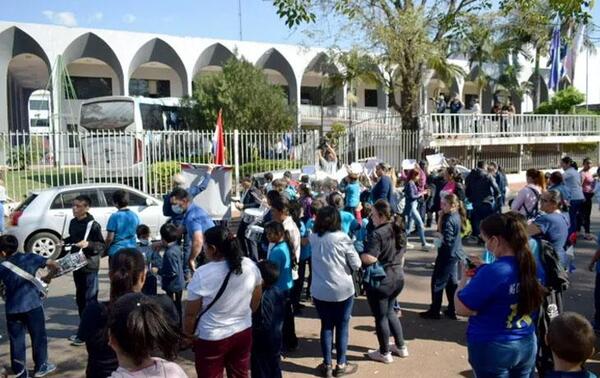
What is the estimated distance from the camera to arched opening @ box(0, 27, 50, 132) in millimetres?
27812

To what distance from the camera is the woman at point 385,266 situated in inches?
217

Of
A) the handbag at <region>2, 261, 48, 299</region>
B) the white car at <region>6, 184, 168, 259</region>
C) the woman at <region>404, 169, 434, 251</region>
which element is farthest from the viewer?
the woman at <region>404, 169, 434, 251</region>

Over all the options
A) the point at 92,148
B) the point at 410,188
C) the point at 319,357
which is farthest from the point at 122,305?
the point at 92,148

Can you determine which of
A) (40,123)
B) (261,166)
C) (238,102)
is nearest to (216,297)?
(261,166)

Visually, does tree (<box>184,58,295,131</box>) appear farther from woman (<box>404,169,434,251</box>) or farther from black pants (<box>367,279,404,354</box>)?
black pants (<box>367,279,404,354</box>)

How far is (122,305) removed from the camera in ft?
8.04

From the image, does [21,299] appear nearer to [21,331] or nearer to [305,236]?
[21,331]

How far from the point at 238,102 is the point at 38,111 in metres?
23.3

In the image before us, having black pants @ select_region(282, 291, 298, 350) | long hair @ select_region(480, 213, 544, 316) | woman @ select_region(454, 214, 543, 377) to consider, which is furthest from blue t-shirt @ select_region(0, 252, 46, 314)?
long hair @ select_region(480, 213, 544, 316)

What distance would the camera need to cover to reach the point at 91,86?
34.8m

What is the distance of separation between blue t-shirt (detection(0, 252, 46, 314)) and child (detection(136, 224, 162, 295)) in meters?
0.99

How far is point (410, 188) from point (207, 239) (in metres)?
8.55

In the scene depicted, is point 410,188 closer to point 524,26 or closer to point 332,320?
point 332,320

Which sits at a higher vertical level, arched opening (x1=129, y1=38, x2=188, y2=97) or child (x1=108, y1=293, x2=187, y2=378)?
arched opening (x1=129, y1=38, x2=188, y2=97)
